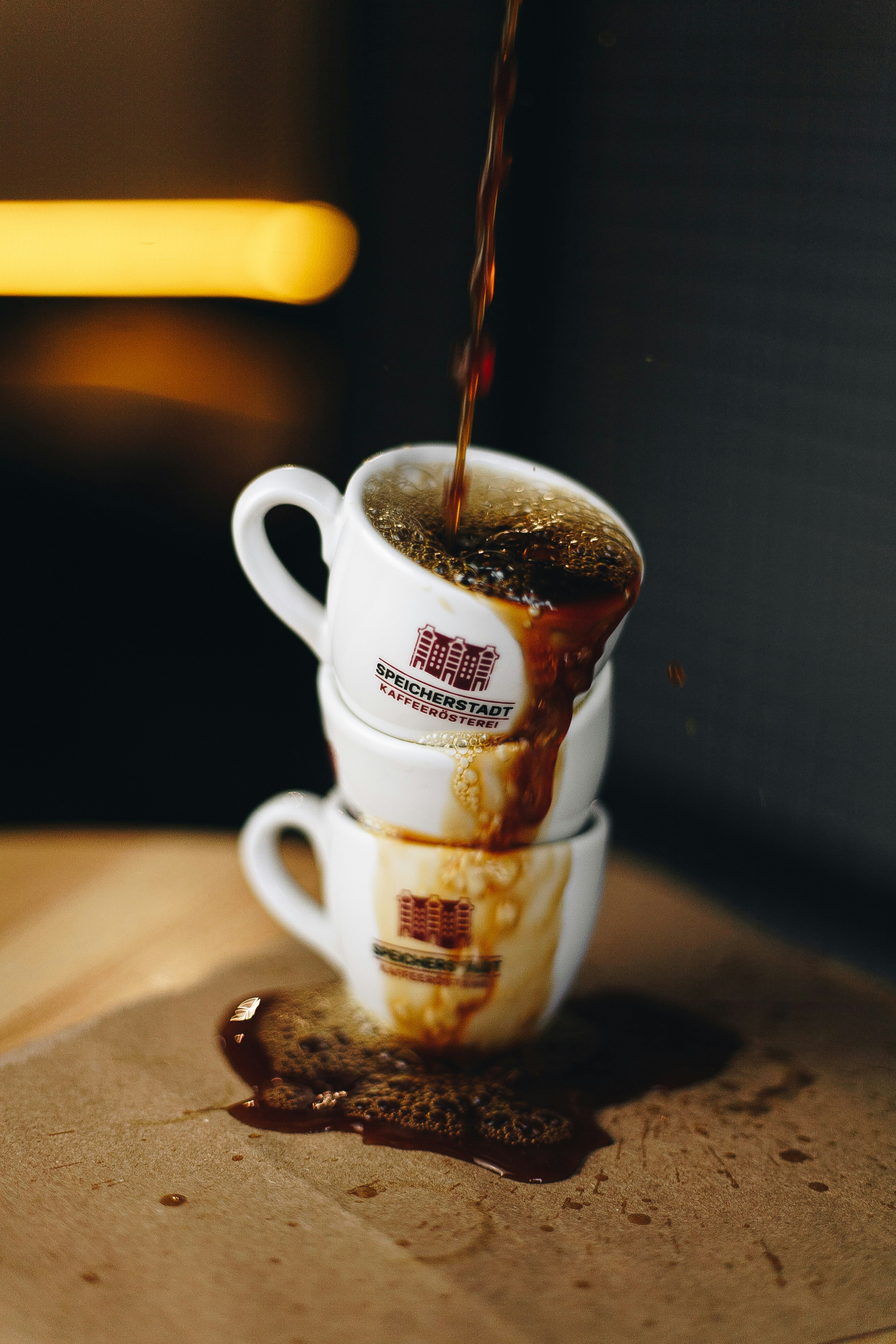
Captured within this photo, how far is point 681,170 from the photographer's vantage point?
104 centimetres

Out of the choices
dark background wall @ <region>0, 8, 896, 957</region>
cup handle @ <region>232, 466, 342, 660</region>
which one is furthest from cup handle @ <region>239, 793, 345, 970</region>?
dark background wall @ <region>0, 8, 896, 957</region>

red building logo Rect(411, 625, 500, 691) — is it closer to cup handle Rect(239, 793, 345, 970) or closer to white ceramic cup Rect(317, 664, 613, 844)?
white ceramic cup Rect(317, 664, 613, 844)

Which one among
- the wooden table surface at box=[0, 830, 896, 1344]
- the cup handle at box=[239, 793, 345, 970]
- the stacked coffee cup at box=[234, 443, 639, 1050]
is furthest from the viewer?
the cup handle at box=[239, 793, 345, 970]

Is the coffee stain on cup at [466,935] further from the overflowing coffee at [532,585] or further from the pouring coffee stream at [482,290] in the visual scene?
the pouring coffee stream at [482,290]

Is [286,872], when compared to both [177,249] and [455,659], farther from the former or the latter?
[177,249]

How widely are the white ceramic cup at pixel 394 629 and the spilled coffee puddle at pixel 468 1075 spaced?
22 centimetres

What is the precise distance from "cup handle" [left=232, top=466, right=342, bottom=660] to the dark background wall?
40cm

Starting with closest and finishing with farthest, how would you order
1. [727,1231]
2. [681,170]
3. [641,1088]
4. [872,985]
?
[727,1231], [641,1088], [872,985], [681,170]

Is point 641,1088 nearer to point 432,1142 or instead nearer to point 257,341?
point 432,1142

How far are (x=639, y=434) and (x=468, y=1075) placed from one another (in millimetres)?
641

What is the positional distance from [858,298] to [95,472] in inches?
26.7

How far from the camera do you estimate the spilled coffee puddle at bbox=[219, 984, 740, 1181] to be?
674mm

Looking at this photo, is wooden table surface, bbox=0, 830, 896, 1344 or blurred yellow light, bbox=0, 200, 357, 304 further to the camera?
blurred yellow light, bbox=0, 200, 357, 304

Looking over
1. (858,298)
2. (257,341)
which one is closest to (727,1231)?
(858,298)
